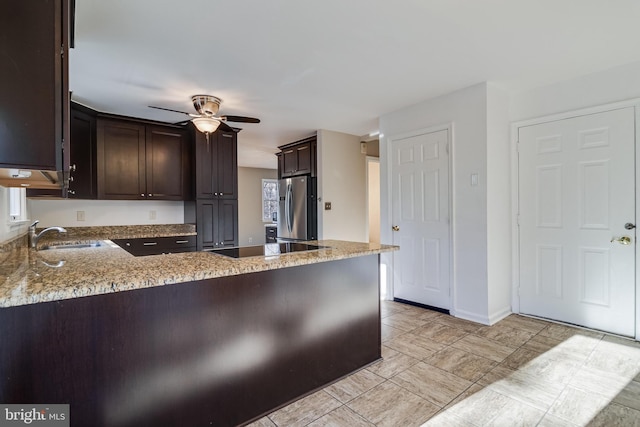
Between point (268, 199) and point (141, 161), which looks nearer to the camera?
point (141, 161)

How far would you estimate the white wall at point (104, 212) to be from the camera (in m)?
A: 3.65

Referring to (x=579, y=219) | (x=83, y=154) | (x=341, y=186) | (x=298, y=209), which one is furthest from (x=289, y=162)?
(x=579, y=219)

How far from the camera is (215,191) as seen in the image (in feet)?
14.3

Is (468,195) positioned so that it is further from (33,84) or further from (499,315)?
(33,84)

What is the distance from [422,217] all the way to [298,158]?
2550 mm

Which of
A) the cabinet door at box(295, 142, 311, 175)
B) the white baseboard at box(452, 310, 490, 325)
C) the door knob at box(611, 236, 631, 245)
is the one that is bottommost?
the white baseboard at box(452, 310, 490, 325)

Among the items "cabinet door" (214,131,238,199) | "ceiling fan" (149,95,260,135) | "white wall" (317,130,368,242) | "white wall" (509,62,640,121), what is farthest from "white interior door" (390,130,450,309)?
"cabinet door" (214,131,238,199)

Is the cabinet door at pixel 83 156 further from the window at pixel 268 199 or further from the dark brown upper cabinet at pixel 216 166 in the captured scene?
the window at pixel 268 199

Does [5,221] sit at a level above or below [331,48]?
below

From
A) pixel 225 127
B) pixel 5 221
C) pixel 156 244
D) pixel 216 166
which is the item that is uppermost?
pixel 225 127

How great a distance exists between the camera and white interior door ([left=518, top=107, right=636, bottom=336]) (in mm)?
2697

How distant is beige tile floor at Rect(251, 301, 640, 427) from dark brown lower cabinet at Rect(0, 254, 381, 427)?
0.20 meters

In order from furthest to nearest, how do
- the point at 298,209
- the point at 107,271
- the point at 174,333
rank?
the point at 298,209 → the point at 174,333 → the point at 107,271

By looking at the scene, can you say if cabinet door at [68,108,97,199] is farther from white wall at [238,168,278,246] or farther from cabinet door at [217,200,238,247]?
white wall at [238,168,278,246]
